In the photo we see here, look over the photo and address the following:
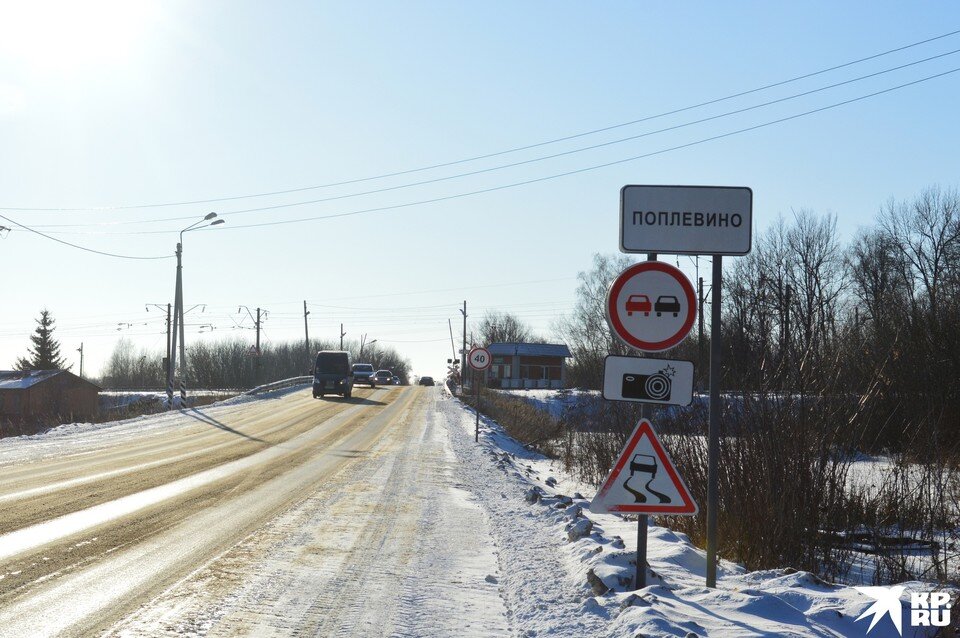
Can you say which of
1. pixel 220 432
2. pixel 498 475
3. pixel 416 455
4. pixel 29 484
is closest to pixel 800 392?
pixel 498 475

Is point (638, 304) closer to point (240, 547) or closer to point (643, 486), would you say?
point (643, 486)

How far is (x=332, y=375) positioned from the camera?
151 feet

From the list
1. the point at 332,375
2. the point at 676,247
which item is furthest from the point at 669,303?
the point at 332,375

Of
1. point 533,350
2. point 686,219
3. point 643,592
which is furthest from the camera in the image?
point 533,350

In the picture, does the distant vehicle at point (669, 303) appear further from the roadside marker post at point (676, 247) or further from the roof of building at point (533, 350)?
the roof of building at point (533, 350)

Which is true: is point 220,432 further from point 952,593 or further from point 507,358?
point 507,358

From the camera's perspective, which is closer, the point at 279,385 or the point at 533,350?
the point at 279,385

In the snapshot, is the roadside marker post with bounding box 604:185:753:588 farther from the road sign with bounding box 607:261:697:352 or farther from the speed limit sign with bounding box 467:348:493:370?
the speed limit sign with bounding box 467:348:493:370

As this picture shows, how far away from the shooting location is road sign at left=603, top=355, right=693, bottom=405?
6.03 meters

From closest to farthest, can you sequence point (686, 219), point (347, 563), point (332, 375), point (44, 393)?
point (686, 219)
point (347, 563)
point (332, 375)
point (44, 393)

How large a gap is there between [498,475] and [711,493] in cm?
1026

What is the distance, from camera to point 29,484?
502 inches

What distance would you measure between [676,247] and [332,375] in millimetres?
40966

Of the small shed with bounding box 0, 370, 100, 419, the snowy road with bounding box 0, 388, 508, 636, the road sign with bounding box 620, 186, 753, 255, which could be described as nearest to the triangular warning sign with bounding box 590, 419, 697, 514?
the snowy road with bounding box 0, 388, 508, 636
